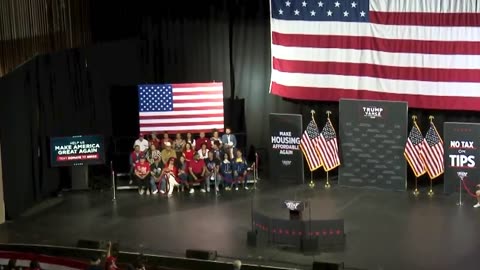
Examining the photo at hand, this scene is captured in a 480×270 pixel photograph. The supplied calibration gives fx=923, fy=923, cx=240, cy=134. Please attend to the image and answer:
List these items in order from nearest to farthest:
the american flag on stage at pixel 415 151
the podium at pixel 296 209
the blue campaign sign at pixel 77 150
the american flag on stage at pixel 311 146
→ the podium at pixel 296 209, the american flag on stage at pixel 415 151, the blue campaign sign at pixel 77 150, the american flag on stage at pixel 311 146

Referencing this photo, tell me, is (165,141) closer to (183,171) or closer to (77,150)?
(183,171)

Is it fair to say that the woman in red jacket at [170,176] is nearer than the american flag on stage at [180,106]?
Yes

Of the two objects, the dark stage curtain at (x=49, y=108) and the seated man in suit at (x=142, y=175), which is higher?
the dark stage curtain at (x=49, y=108)

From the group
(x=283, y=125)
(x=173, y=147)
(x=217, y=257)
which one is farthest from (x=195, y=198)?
(x=217, y=257)

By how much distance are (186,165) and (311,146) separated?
2919 mm

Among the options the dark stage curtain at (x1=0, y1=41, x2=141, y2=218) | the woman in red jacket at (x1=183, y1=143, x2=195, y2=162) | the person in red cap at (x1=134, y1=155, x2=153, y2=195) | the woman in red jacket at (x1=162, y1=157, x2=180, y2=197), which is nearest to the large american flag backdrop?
the woman in red jacket at (x1=183, y1=143, x2=195, y2=162)

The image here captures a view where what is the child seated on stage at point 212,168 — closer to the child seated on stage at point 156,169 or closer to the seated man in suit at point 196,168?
the seated man in suit at point 196,168

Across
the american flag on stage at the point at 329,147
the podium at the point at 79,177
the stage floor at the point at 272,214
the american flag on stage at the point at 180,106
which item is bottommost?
the stage floor at the point at 272,214

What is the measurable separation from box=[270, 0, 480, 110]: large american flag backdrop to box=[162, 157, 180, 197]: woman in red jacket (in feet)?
10.9

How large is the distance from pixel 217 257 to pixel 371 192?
5.64 metres

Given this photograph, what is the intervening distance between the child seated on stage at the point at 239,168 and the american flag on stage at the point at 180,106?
141 centimetres

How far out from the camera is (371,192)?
2048cm

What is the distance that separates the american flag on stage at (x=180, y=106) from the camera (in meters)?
21.6

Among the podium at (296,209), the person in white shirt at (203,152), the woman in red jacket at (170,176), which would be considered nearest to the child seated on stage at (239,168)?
the person in white shirt at (203,152)
